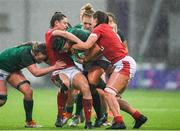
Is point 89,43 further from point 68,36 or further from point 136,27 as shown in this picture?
point 136,27

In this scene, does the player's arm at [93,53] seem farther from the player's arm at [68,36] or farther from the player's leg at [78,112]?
the player's leg at [78,112]

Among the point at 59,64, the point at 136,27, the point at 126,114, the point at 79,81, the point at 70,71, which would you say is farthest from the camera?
the point at 136,27

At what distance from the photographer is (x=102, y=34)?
15.4 metres

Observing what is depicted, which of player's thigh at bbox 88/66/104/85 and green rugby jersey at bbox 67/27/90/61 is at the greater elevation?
green rugby jersey at bbox 67/27/90/61

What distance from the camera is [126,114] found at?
19.9 meters

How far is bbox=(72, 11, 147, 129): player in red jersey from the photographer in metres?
15.3

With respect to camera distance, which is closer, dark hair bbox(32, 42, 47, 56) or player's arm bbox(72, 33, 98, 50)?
player's arm bbox(72, 33, 98, 50)

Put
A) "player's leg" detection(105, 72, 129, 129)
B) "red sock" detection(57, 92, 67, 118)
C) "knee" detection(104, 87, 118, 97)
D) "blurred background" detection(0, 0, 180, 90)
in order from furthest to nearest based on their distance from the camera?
"blurred background" detection(0, 0, 180, 90) → "red sock" detection(57, 92, 67, 118) → "knee" detection(104, 87, 118, 97) → "player's leg" detection(105, 72, 129, 129)

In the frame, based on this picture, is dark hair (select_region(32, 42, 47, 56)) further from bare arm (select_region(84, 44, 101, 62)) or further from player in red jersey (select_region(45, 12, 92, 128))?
bare arm (select_region(84, 44, 101, 62))

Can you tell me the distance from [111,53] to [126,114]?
456cm

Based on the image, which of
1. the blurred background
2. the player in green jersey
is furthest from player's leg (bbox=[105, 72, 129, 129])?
the blurred background

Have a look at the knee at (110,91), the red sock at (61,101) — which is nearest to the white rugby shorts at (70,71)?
the red sock at (61,101)

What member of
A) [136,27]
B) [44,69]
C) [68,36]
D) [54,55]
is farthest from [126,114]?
[136,27]

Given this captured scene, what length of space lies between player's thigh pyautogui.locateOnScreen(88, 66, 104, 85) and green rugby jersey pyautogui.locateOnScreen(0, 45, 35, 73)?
3.11 ft
